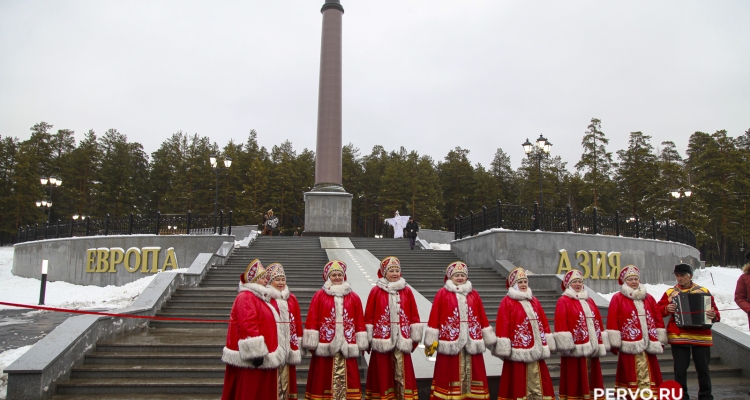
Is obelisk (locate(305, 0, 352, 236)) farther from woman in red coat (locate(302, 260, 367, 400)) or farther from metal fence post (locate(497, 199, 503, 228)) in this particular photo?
woman in red coat (locate(302, 260, 367, 400))

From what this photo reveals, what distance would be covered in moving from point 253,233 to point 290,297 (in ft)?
65.4

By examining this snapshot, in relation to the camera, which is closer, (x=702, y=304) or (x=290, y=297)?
(x=290, y=297)

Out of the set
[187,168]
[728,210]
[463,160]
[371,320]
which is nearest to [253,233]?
[371,320]

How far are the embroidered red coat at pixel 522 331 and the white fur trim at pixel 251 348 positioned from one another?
2672 millimetres

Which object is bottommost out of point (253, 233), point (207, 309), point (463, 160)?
point (207, 309)

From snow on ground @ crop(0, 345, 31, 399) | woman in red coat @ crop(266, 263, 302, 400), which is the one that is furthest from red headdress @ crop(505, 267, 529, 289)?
snow on ground @ crop(0, 345, 31, 399)

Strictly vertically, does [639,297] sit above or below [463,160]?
below

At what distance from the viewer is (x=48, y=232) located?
26.8 metres

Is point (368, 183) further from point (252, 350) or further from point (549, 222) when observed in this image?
point (252, 350)

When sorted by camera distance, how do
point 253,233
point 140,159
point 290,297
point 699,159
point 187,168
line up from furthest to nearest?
point 140,159, point 187,168, point 699,159, point 253,233, point 290,297

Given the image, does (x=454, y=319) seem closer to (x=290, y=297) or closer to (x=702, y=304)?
(x=290, y=297)

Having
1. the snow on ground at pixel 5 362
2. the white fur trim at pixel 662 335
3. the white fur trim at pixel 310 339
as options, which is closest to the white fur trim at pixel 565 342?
the white fur trim at pixel 662 335

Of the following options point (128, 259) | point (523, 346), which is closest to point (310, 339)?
point (523, 346)

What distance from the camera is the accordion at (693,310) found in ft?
20.7
